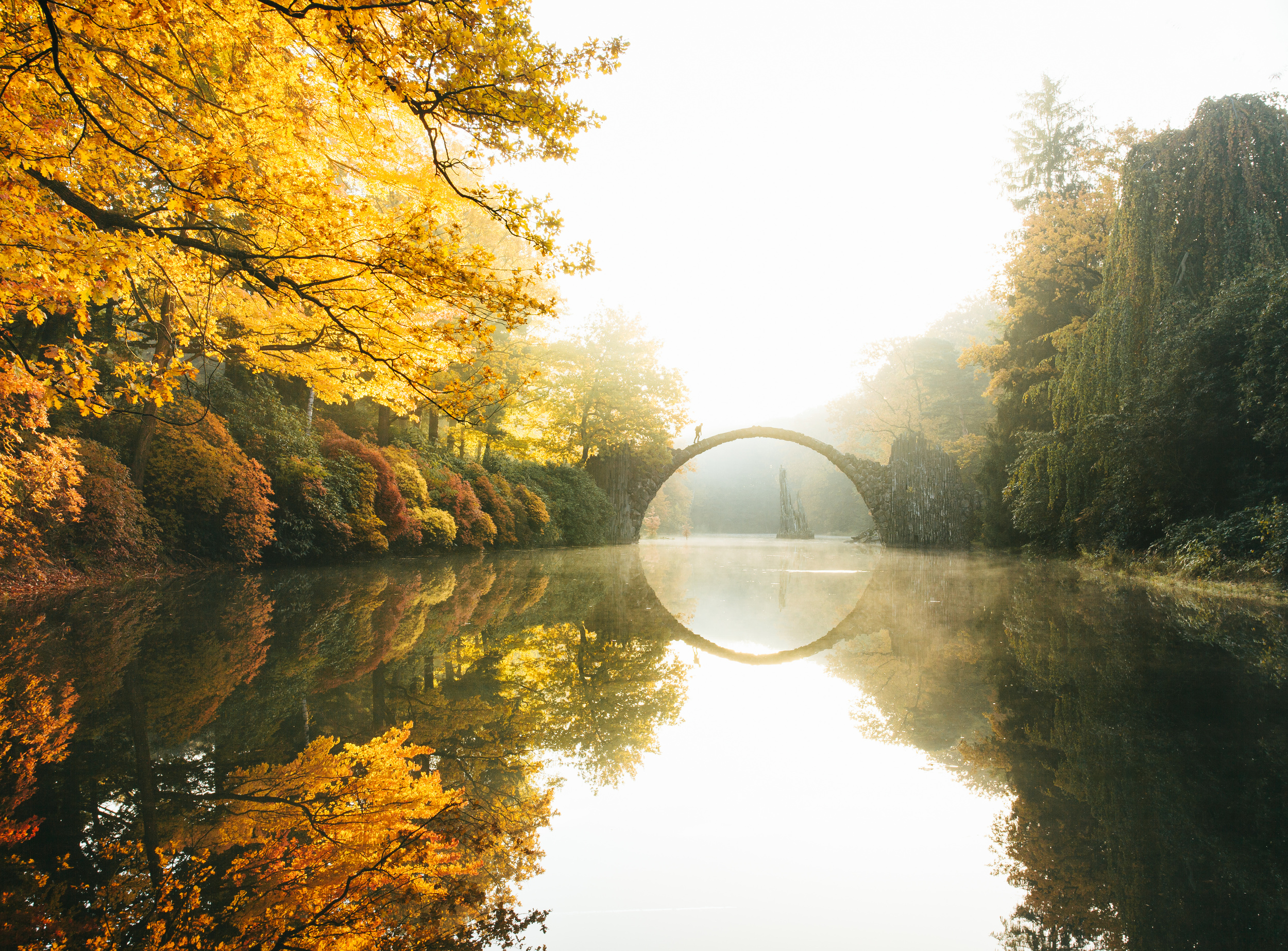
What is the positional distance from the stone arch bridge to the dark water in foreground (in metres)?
14.8

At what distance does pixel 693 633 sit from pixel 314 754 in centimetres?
282

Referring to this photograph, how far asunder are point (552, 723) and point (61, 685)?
207 centimetres

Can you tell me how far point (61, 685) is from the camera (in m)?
2.49

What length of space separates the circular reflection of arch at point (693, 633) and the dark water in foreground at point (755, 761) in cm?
5

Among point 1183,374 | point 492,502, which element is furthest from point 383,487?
point 1183,374

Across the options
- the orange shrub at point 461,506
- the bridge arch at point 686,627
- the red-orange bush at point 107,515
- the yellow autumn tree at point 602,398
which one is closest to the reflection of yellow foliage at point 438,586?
the bridge arch at point 686,627

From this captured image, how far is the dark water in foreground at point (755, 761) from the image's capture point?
1232mm

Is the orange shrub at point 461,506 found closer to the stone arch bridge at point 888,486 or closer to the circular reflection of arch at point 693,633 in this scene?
the circular reflection of arch at point 693,633

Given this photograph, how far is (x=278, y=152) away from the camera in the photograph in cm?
434

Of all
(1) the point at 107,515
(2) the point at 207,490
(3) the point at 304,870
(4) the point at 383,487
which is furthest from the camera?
(4) the point at 383,487

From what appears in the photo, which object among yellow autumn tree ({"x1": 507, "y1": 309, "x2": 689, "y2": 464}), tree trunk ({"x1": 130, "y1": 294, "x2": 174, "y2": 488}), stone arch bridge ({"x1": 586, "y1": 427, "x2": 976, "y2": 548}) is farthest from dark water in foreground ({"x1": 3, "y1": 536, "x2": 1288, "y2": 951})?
stone arch bridge ({"x1": 586, "y1": 427, "x2": 976, "y2": 548})

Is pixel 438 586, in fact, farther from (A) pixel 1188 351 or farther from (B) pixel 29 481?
(A) pixel 1188 351

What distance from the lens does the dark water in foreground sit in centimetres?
123

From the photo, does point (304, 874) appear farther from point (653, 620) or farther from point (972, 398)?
point (972, 398)
